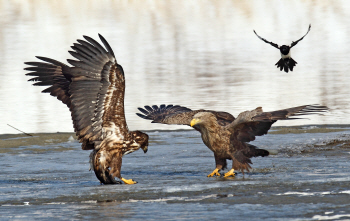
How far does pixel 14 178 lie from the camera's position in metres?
8.15

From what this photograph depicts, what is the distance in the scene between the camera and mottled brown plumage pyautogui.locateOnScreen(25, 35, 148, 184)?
7.51m

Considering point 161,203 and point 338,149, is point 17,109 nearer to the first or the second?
point 338,149

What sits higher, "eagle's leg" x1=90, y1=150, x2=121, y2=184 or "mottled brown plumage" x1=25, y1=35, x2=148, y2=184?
"mottled brown plumage" x1=25, y1=35, x2=148, y2=184

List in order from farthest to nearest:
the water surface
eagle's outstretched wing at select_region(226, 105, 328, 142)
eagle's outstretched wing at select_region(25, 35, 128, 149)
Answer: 1. the water surface
2. eagle's outstretched wing at select_region(226, 105, 328, 142)
3. eagle's outstretched wing at select_region(25, 35, 128, 149)

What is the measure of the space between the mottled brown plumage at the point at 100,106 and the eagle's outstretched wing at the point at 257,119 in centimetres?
128

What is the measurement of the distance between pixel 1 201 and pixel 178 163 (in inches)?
124

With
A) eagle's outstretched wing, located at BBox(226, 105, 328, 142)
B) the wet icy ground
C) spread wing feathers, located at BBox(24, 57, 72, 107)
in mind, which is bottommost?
the wet icy ground

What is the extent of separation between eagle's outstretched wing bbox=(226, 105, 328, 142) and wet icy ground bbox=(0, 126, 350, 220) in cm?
50

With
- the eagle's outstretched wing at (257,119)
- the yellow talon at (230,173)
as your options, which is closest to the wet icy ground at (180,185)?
the yellow talon at (230,173)

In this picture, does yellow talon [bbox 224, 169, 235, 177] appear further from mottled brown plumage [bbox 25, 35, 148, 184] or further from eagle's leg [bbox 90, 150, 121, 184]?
eagle's leg [bbox 90, 150, 121, 184]

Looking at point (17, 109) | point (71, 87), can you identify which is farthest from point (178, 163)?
point (17, 109)

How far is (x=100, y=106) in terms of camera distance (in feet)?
24.9

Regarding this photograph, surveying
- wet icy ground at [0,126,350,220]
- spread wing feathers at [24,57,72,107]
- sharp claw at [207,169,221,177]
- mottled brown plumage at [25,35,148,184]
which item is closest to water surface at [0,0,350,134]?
wet icy ground at [0,126,350,220]

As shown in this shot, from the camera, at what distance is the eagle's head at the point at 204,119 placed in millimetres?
8133
